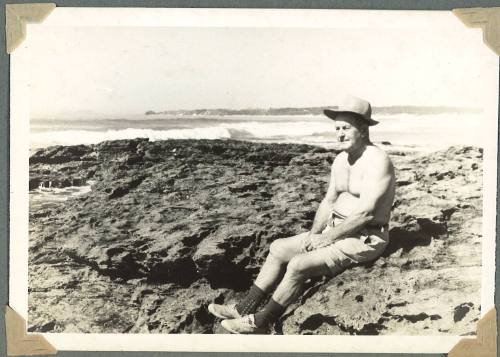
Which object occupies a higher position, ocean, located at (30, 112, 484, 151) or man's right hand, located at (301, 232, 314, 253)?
ocean, located at (30, 112, 484, 151)

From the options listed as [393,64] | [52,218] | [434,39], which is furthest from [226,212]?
[434,39]

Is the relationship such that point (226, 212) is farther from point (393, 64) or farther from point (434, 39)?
point (434, 39)

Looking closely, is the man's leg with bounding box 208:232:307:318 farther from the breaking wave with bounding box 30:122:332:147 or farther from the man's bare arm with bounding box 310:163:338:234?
the breaking wave with bounding box 30:122:332:147

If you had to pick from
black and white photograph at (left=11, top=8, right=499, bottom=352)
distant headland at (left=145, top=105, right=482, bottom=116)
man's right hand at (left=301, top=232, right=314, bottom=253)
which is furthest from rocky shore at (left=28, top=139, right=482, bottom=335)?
distant headland at (left=145, top=105, right=482, bottom=116)

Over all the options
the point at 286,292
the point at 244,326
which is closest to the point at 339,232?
the point at 286,292

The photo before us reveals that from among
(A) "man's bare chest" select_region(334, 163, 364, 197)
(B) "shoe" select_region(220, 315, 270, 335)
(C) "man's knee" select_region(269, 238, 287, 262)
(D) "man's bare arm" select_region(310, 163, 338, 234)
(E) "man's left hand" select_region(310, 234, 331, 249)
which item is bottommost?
(B) "shoe" select_region(220, 315, 270, 335)

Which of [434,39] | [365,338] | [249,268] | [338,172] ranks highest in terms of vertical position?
[434,39]

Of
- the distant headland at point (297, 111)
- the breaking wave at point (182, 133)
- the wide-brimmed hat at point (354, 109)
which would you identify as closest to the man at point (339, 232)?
the wide-brimmed hat at point (354, 109)
